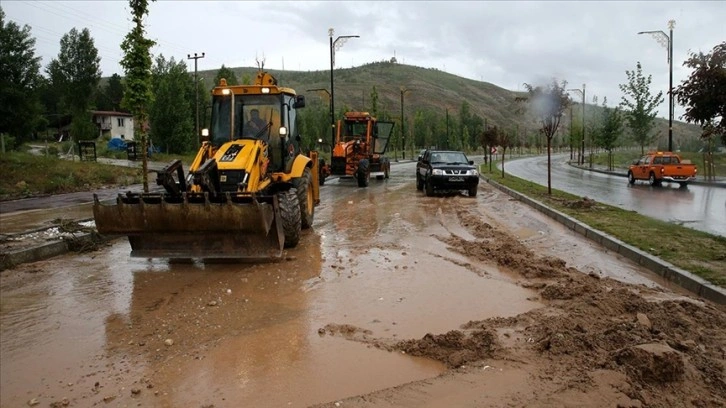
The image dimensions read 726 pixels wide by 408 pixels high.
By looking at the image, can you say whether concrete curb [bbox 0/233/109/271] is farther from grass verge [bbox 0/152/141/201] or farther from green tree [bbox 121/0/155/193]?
grass verge [bbox 0/152/141/201]

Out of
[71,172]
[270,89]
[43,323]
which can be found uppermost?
[270,89]

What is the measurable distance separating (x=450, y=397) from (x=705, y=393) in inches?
73.8

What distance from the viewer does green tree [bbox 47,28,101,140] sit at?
7500 centimetres

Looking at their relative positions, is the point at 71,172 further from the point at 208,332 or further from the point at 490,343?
the point at 490,343

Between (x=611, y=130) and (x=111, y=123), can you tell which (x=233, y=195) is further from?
(x=111, y=123)

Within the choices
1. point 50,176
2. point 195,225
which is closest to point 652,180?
point 195,225

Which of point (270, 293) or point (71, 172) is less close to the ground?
point (71, 172)

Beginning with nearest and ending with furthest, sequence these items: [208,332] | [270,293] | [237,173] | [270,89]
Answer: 1. [208,332]
2. [270,293]
3. [237,173]
4. [270,89]

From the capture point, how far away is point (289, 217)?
952 centimetres

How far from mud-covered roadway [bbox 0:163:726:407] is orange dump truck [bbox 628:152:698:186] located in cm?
2006

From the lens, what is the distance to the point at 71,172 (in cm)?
2548

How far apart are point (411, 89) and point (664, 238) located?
133037 mm

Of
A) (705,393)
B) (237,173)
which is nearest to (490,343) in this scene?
(705,393)

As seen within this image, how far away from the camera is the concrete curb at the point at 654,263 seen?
21.7ft
